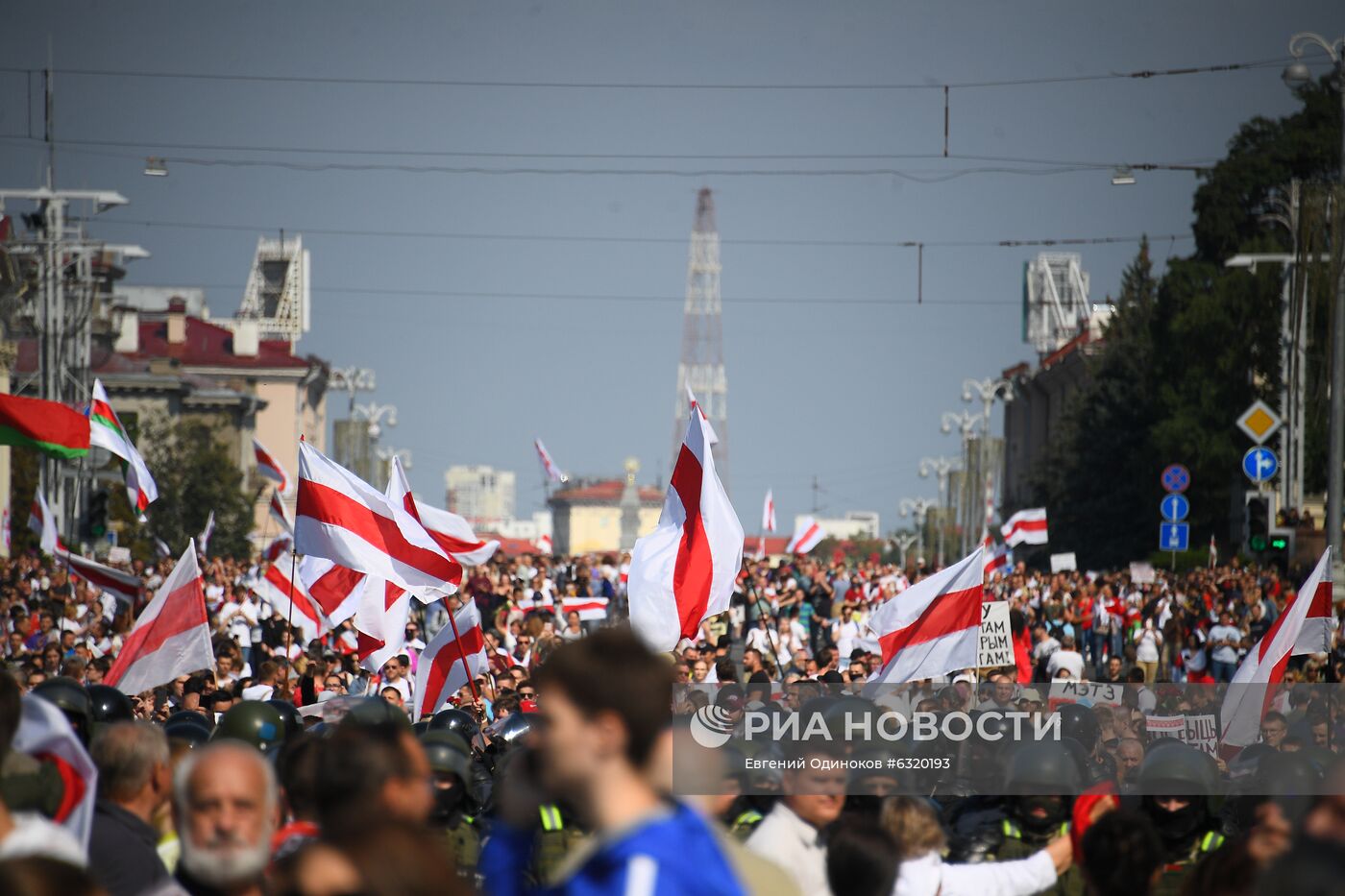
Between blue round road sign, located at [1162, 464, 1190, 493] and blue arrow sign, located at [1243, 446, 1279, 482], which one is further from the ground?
blue arrow sign, located at [1243, 446, 1279, 482]

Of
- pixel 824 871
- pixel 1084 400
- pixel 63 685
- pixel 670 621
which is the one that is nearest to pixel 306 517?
pixel 670 621

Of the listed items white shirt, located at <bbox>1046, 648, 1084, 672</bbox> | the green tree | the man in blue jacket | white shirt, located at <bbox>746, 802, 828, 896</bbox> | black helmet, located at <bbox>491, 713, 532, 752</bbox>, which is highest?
the man in blue jacket

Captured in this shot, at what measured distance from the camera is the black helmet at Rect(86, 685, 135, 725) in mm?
7625

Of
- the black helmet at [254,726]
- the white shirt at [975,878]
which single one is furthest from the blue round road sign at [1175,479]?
the white shirt at [975,878]

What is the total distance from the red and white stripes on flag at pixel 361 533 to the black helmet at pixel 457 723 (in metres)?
1.70

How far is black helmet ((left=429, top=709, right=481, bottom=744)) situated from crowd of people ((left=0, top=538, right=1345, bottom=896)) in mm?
40

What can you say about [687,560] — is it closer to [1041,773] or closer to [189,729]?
[189,729]

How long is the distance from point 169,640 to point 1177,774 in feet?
20.2

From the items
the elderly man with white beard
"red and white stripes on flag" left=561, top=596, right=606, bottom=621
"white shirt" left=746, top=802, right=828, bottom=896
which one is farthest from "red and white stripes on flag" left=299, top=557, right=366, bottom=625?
the elderly man with white beard

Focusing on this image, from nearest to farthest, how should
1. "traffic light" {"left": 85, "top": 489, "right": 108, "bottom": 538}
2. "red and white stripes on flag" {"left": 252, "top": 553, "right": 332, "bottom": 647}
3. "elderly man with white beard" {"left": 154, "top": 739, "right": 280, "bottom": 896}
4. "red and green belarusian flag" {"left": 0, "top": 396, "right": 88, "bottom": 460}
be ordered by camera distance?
"elderly man with white beard" {"left": 154, "top": 739, "right": 280, "bottom": 896} < "red and green belarusian flag" {"left": 0, "top": 396, "right": 88, "bottom": 460} < "red and white stripes on flag" {"left": 252, "top": 553, "right": 332, "bottom": 647} < "traffic light" {"left": 85, "top": 489, "right": 108, "bottom": 538}

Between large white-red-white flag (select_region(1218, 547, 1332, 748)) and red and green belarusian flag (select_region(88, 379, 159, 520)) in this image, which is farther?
red and green belarusian flag (select_region(88, 379, 159, 520))

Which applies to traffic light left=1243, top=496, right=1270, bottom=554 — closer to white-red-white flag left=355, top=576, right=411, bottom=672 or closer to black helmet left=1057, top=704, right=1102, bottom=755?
black helmet left=1057, top=704, right=1102, bottom=755

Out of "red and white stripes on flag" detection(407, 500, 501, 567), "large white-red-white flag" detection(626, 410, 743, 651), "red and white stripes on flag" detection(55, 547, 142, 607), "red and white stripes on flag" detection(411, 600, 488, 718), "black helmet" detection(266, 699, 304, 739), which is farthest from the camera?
"red and white stripes on flag" detection(55, 547, 142, 607)

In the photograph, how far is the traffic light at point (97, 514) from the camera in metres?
23.1
